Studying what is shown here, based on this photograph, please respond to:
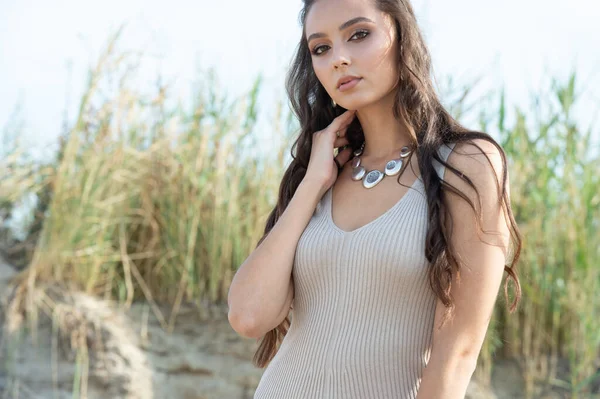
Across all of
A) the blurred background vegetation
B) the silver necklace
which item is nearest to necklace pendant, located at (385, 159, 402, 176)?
the silver necklace

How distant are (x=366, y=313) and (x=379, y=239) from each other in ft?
0.59

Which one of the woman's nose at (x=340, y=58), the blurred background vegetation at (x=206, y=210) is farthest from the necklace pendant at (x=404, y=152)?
the blurred background vegetation at (x=206, y=210)

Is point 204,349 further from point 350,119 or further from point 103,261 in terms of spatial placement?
point 350,119

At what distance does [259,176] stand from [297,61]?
2225mm

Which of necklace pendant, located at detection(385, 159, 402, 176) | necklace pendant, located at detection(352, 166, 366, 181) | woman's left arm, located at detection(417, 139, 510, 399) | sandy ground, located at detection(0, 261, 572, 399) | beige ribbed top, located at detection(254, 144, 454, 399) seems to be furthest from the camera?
sandy ground, located at detection(0, 261, 572, 399)

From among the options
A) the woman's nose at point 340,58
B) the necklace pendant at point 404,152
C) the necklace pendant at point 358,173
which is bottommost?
the necklace pendant at point 358,173

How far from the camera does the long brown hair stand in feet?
6.00

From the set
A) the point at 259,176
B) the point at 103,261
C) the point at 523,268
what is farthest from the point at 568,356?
the point at 103,261

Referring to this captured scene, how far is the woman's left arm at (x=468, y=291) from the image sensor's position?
1744 millimetres

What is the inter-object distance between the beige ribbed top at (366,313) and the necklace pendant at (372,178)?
0.15 metres

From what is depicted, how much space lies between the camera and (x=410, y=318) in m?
1.90

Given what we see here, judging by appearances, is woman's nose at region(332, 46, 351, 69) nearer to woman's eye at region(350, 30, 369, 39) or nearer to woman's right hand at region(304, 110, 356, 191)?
woman's eye at region(350, 30, 369, 39)

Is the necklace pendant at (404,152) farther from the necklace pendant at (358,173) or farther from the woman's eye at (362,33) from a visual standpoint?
the woman's eye at (362,33)

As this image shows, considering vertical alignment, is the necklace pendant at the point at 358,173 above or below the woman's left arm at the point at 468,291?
above
